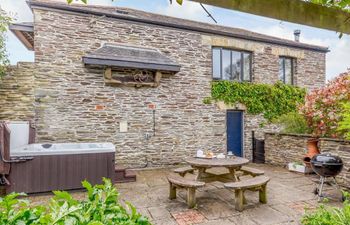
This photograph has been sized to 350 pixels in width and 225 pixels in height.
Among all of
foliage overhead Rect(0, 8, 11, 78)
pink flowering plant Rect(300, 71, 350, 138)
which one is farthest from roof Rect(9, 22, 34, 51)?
pink flowering plant Rect(300, 71, 350, 138)

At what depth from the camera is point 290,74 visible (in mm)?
11031

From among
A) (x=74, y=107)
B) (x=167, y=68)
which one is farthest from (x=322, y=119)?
(x=74, y=107)

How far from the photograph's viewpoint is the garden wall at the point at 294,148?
5.53 m

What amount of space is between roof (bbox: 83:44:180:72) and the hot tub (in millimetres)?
2789

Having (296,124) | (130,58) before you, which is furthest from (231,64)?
(130,58)

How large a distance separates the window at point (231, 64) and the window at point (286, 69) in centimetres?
189

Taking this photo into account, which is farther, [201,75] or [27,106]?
[201,75]

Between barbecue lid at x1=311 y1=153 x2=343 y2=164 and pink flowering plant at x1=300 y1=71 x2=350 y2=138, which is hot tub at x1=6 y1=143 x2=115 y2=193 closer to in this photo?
barbecue lid at x1=311 y1=153 x2=343 y2=164

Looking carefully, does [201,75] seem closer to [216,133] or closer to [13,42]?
[216,133]

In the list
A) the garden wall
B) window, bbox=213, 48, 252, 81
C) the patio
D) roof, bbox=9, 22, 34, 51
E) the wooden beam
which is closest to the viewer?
the wooden beam

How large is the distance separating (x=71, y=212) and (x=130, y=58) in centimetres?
676

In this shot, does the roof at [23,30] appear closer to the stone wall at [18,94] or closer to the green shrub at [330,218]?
the stone wall at [18,94]

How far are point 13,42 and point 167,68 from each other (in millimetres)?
5159

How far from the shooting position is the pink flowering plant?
642cm
